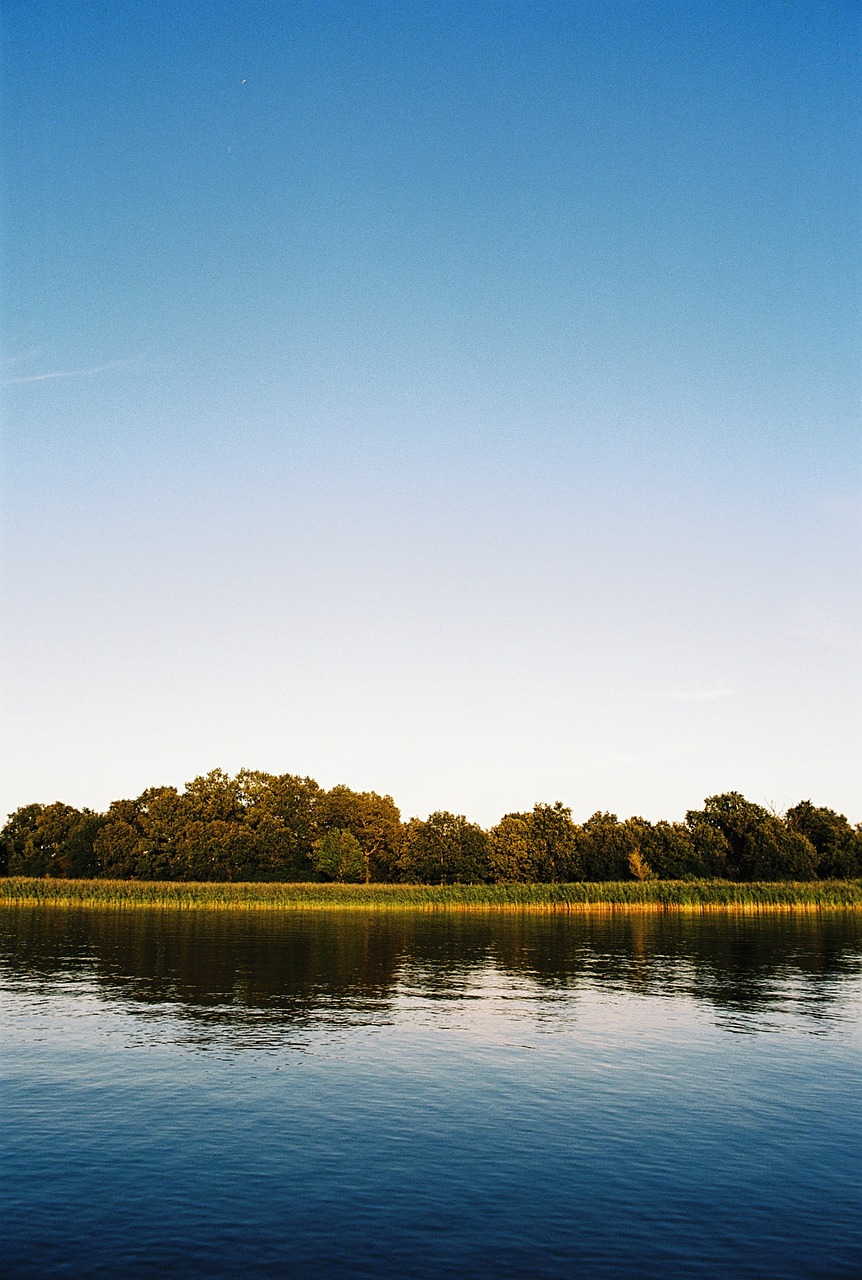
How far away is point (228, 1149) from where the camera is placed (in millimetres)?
23234

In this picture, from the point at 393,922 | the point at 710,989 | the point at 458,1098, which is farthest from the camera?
the point at 393,922

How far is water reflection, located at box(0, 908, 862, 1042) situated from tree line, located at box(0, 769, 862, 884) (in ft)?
196

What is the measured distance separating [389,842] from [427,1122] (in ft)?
450

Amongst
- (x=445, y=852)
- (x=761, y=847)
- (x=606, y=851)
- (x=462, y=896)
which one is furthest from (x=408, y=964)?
(x=761, y=847)

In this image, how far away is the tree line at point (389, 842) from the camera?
151 m

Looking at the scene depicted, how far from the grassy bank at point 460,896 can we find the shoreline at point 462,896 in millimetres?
108

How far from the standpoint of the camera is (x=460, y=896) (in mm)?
111875

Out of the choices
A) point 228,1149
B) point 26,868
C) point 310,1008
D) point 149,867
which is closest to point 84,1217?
point 228,1149

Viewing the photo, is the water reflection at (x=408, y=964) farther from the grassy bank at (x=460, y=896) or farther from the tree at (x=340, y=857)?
the tree at (x=340, y=857)

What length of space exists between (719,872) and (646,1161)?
457 ft

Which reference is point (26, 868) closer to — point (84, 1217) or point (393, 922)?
point (393, 922)

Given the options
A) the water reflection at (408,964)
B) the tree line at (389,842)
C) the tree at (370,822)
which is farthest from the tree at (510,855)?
the water reflection at (408,964)

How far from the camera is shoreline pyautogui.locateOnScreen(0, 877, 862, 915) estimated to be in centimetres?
10894

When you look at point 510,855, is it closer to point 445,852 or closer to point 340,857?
point 445,852
